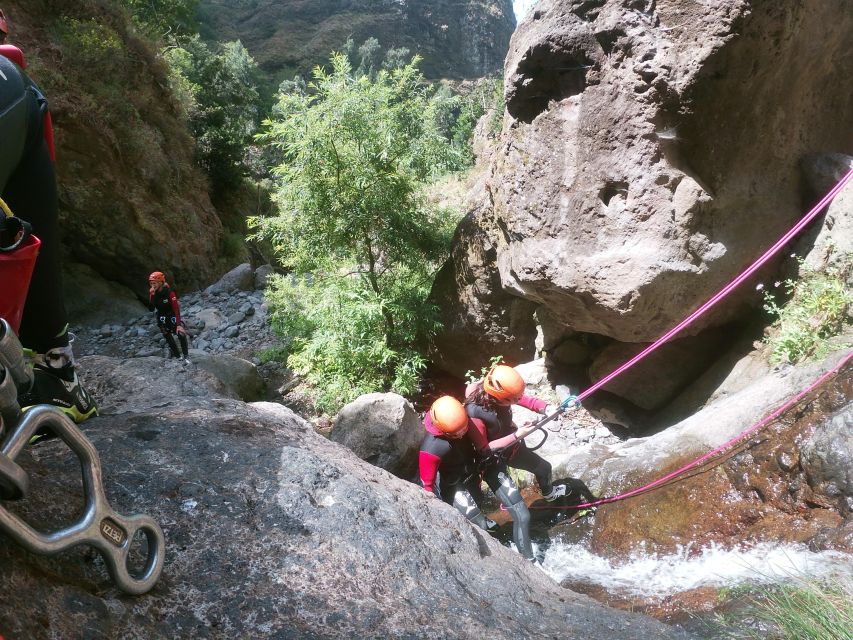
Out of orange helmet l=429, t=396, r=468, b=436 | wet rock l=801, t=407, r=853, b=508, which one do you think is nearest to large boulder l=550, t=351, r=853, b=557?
wet rock l=801, t=407, r=853, b=508

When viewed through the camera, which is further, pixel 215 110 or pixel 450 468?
pixel 215 110

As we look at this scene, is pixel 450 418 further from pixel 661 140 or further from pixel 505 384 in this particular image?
pixel 661 140

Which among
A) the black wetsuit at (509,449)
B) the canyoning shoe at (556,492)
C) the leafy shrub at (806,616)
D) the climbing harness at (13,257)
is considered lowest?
the canyoning shoe at (556,492)

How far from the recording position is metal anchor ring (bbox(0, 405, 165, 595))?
39.2 inches

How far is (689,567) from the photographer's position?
3623 mm

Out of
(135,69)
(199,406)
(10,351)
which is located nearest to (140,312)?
(135,69)

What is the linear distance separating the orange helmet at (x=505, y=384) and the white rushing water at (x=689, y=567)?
55.2 inches

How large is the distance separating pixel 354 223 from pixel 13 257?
6537 millimetres

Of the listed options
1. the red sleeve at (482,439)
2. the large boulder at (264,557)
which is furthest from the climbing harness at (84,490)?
the red sleeve at (482,439)

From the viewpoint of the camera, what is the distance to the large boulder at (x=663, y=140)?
4801 mm

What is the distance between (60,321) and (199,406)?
733 mm

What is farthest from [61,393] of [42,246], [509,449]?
[509,449]

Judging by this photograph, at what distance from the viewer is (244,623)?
52.9 inches

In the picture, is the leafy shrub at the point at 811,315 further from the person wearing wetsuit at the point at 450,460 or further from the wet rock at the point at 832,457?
the person wearing wetsuit at the point at 450,460
